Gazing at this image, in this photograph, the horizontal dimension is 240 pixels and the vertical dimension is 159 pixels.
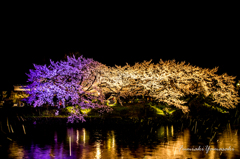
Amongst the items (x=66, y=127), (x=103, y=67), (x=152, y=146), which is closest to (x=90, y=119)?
(x=66, y=127)

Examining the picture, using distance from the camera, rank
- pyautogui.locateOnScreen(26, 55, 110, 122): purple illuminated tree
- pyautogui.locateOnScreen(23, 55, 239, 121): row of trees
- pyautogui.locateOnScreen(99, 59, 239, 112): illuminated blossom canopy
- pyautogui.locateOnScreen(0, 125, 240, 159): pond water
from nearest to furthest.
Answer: pyautogui.locateOnScreen(0, 125, 240, 159): pond water → pyautogui.locateOnScreen(26, 55, 110, 122): purple illuminated tree → pyautogui.locateOnScreen(23, 55, 239, 121): row of trees → pyautogui.locateOnScreen(99, 59, 239, 112): illuminated blossom canopy

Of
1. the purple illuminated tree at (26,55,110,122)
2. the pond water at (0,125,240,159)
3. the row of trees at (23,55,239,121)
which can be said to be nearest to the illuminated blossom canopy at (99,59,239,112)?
the row of trees at (23,55,239,121)

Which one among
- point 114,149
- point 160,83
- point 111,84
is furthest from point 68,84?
point 114,149

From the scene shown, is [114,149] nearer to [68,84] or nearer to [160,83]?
[68,84]

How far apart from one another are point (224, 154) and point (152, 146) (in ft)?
12.3

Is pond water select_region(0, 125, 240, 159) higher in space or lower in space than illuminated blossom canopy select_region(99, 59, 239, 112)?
lower

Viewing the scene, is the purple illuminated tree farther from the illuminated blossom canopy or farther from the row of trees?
the illuminated blossom canopy

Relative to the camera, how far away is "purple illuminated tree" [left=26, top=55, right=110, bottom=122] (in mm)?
25250

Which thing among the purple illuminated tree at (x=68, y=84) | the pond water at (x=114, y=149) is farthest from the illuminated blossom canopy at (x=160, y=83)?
the pond water at (x=114, y=149)

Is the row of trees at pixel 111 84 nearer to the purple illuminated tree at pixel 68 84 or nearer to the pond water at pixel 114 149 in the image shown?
the purple illuminated tree at pixel 68 84

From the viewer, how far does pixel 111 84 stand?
2797cm

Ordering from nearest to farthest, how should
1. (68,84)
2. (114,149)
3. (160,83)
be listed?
(114,149), (68,84), (160,83)

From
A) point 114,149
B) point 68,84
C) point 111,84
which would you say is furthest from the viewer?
Result: point 111,84

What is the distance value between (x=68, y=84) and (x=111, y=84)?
494 centimetres
